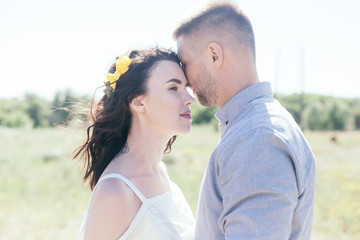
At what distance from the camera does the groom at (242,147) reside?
1.41 m

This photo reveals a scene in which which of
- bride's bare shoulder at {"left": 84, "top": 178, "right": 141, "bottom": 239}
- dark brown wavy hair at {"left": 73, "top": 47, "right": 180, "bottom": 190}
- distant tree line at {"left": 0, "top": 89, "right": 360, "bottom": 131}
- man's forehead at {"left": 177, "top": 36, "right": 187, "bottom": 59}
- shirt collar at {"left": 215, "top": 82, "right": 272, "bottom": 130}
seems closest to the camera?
shirt collar at {"left": 215, "top": 82, "right": 272, "bottom": 130}

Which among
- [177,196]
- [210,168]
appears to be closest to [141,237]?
[177,196]

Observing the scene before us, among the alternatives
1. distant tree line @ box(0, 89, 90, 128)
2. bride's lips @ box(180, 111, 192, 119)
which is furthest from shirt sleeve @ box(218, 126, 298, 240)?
distant tree line @ box(0, 89, 90, 128)

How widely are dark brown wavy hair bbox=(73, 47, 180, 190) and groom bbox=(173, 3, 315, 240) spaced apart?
1.21 ft

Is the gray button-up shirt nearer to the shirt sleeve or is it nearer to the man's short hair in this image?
the shirt sleeve

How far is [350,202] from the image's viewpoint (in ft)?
27.3

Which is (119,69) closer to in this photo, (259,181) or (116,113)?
(116,113)

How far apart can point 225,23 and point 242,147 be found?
81 cm

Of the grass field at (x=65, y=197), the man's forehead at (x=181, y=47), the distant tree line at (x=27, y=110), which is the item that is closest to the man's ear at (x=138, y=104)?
the man's forehead at (x=181, y=47)

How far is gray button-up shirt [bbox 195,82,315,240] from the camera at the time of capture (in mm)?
1402

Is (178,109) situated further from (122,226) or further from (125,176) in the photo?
(122,226)

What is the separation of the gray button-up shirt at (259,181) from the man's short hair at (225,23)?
44 cm

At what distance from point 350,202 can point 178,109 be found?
748 centimetres

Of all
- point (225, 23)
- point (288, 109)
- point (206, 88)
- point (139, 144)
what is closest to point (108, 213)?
point (139, 144)
